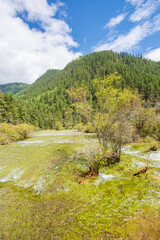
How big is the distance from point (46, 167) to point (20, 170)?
251cm

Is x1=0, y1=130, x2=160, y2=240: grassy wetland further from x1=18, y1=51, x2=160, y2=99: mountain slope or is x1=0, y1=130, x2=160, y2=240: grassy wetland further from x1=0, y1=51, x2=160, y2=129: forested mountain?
x1=18, y1=51, x2=160, y2=99: mountain slope

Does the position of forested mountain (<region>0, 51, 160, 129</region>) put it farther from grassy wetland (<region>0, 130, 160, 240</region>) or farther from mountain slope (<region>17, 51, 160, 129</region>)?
grassy wetland (<region>0, 130, 160, 240</region>)

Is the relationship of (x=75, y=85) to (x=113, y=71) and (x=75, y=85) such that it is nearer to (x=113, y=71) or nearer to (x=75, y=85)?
(x=75, y=85)

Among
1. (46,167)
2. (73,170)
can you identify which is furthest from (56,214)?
(46,167)

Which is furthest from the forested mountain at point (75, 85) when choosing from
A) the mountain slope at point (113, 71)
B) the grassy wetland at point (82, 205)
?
the grassy wetland at point (82, 205)

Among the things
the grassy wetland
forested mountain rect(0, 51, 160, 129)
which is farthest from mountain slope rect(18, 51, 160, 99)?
the grassy wetland

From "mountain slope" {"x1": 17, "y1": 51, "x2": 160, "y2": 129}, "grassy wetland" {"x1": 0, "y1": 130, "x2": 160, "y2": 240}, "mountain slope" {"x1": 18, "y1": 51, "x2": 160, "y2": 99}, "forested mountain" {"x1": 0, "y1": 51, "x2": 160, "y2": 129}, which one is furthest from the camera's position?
"mountain slope" {"x1": 18, "y1": 51, "x2": 160, "y2": 99}

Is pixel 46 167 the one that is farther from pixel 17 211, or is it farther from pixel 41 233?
pixel 41 233

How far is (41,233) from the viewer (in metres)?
4.21

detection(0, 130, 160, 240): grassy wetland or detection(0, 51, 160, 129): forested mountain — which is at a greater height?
detection(0, 51, 160, 129): forested mountain

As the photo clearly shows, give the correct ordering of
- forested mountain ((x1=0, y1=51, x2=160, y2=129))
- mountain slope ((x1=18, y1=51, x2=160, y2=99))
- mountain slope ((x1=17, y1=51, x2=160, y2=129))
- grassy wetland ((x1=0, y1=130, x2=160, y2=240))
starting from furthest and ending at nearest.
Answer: mountain slope ((x1=18, y1=51, x2=160, y2=99))
mountain slope ((x1=17, y1=51, x2=160, y2=129))
forested mountain ((x1=0, y1=51, x2=160, y2=129))
grassy wetland ((x1=0, y1=130, x2=160, y2=240))

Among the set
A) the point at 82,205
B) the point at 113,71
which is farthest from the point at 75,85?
the point at 82,205

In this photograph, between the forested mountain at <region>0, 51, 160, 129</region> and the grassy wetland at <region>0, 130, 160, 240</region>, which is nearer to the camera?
the grassy wetland at <region>0, 130, 160, 240</region>

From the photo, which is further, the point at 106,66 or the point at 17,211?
the point at 106,66
